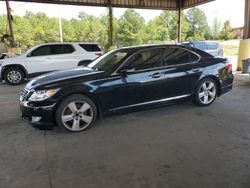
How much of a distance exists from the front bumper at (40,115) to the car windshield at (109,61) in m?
1.25

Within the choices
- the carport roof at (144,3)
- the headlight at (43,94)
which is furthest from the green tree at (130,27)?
the headlight at (43,94)

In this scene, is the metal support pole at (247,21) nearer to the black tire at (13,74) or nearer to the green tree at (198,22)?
the black tire at (13,74)

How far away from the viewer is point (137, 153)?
3.18 meters

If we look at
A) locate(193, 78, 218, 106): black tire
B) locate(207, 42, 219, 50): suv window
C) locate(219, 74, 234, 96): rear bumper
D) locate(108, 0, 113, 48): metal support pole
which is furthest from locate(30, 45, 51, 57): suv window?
locate(207, 42, 219, 50): suv window

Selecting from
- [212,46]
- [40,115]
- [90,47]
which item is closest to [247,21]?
[212,46]

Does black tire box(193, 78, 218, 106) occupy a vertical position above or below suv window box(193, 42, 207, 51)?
below

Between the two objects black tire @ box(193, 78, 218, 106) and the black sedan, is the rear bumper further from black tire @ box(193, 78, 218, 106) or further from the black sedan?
black tire @ box(193, 78, 218, 106)

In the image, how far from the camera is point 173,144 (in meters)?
3.43

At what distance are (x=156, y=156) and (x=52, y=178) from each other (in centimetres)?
134

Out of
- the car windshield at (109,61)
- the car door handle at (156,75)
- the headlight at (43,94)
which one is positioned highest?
the car windshield at (109,61)

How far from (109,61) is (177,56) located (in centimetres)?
143

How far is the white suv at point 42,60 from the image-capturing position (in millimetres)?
9086

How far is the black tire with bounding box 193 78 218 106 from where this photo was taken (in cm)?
504

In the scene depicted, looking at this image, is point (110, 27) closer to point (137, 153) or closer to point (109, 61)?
point (109, 61)
